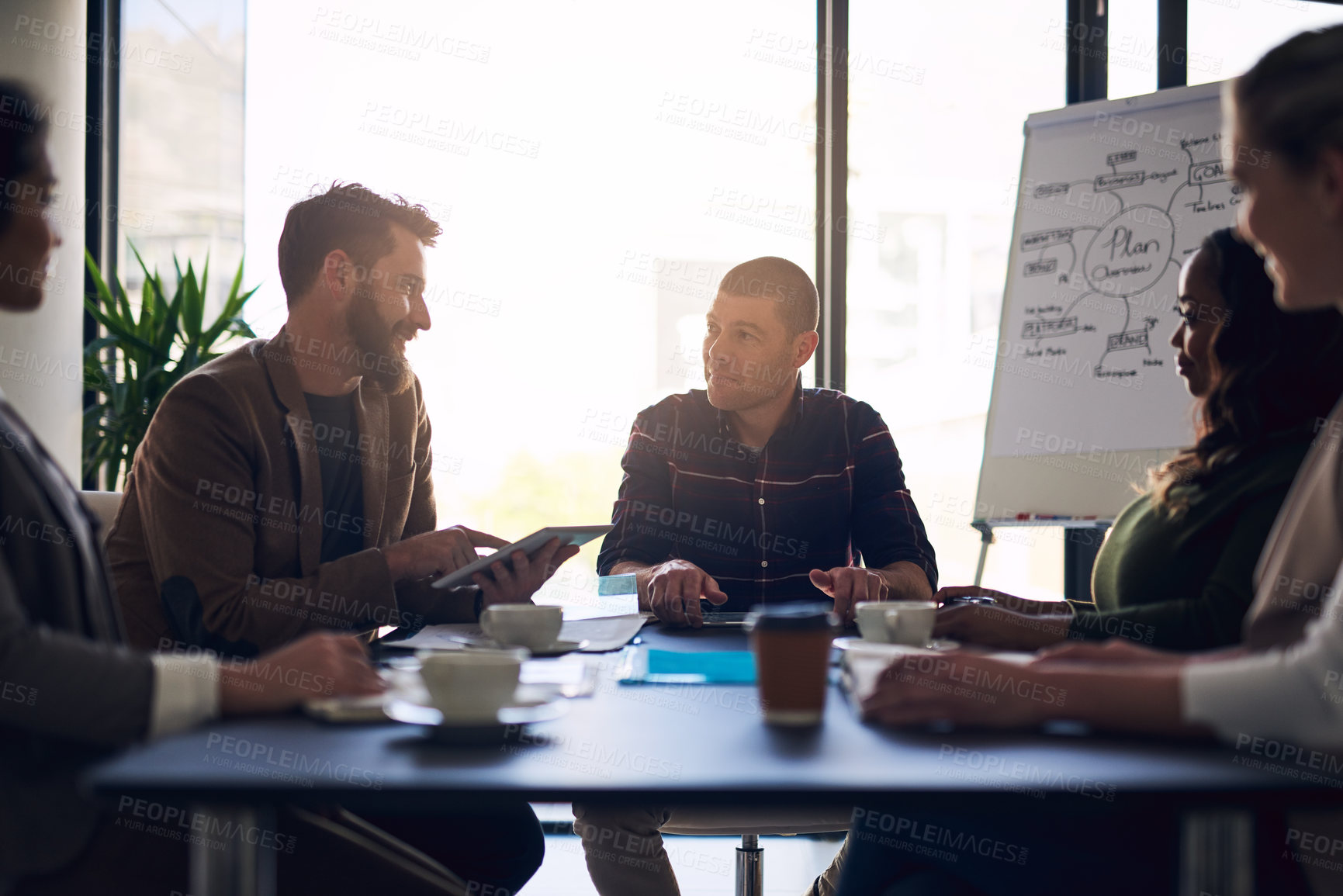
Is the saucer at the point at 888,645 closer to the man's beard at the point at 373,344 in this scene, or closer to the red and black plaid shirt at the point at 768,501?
the red and black plaid shirt at the point at 768,501

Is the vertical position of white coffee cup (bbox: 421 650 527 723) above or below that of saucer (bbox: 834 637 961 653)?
above

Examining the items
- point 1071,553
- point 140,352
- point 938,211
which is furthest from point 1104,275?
point 140,352

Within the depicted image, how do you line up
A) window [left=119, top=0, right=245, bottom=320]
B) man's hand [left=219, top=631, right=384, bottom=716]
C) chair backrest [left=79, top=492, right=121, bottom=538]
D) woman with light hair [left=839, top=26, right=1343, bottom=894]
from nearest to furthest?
woman with light hair [left=839, top=26, right=1343, bottom=894], man's hand [left=219, top=631, right=384, bottom=716], chair backrest [left=79, top=492, right=121, bottom=538], window [left=119, top=0, right=245, bottom=320]

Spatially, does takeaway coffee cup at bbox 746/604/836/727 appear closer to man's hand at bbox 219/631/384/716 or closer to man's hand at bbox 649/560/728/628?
man's hand at bbox 219/631/384/716

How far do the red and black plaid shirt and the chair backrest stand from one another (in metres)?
1.01

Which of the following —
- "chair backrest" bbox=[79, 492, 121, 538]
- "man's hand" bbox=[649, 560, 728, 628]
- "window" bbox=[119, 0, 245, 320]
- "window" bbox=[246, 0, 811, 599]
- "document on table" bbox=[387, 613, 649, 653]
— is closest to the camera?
"document on table" bbox=[387, 613, 649, 653]

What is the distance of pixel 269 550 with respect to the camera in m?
1.75

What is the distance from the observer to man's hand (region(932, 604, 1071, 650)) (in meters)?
1.44

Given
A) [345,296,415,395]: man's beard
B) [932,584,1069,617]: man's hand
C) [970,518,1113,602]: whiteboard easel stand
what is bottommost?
[970,518,1113,602]: whiteboard easel stand

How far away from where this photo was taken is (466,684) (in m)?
0.93

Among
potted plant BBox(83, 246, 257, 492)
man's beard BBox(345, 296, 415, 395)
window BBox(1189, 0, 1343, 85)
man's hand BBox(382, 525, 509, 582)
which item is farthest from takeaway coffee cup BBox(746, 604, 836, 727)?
window BBox(1189, 0, 1343, 85)

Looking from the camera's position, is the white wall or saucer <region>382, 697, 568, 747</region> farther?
the white wall

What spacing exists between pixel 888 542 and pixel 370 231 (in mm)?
1317

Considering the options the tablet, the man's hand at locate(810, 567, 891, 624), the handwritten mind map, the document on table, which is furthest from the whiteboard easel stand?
the tablet
